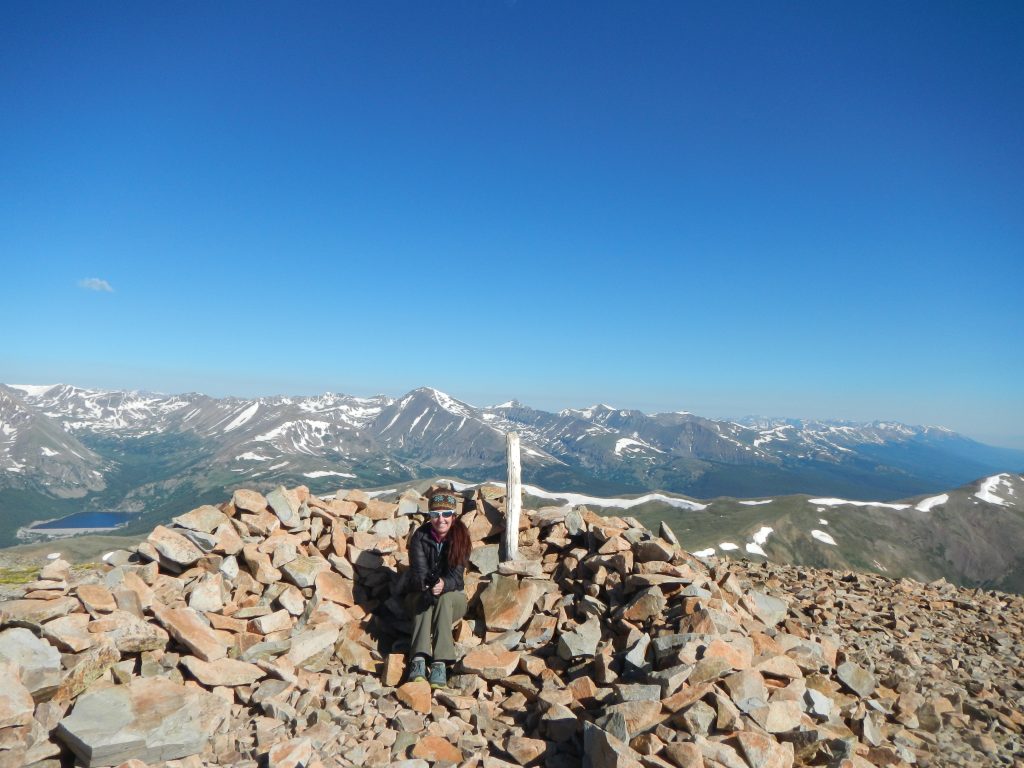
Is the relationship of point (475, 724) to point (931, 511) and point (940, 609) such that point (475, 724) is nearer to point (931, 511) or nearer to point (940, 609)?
point (940, 609)

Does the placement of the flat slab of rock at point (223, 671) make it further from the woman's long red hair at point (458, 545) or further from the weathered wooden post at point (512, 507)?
the weathered wooden post at point (512, 507)

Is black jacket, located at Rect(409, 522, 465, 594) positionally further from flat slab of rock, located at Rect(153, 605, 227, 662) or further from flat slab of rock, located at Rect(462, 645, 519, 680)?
flat slab of rock, located at Rect(153, 605, 227, 662)

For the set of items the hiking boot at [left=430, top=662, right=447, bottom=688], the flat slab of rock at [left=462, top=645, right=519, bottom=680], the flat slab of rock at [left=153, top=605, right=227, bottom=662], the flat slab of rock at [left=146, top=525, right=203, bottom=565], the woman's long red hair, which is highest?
the woman's long red hair

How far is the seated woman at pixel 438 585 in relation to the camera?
11.0 meters

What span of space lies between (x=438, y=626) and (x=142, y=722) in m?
5.15

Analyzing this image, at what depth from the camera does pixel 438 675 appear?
10.8 meters

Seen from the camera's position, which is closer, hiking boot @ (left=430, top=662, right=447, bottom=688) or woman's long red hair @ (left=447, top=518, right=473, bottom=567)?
hiking boot @ (left=430, top=662, right=447, bottom=688)

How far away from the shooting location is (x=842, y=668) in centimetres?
1059

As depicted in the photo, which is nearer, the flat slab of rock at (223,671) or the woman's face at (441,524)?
the flat slab of rock at (223,671)

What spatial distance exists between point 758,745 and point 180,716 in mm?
8869

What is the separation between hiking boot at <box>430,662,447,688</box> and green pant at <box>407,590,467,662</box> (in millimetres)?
130

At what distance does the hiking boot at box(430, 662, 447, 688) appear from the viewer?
10.6 metres

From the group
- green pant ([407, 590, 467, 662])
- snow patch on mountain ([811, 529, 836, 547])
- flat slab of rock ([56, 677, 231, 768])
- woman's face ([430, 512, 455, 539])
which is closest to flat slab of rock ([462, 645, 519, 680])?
green pant ([407, 590, 467, 662])

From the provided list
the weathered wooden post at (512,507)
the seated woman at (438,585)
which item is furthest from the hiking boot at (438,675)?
the weathered wooden post at (512,507)
